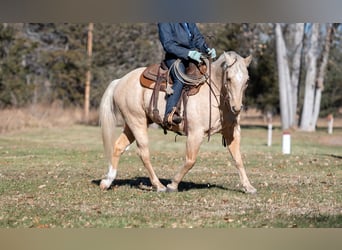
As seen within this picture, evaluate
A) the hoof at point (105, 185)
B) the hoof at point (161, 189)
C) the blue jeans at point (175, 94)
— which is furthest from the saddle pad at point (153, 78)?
the hoof at point (105, 185)

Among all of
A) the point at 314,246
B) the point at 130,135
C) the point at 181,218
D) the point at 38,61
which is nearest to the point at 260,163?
the point at 130,135

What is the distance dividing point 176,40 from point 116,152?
6.64 feet

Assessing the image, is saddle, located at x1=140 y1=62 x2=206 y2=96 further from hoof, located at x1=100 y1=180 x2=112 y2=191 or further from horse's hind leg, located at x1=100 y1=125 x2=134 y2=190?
hoof, located at x1=100 y1=180 x2=112 y2=191

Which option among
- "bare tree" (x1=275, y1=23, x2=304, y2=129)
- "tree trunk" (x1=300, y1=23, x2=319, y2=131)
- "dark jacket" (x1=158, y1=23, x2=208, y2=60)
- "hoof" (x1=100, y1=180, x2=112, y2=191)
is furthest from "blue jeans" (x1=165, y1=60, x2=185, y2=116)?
"tree trunk" (x1=300, y1=23, x2=319, y2=131)

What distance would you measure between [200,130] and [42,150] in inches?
369

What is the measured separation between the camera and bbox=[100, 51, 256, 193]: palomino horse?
7.73m

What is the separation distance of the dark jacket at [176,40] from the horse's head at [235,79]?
2.66ft

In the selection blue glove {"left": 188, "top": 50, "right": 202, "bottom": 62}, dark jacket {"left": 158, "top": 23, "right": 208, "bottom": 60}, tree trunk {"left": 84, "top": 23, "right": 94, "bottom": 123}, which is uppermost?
dark jacket {"left": 158, "top": 23, "right": 208, "bottom": 60}

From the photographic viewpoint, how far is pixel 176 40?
8.40 meters

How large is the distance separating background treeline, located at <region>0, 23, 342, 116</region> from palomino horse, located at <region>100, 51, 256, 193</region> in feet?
81.9

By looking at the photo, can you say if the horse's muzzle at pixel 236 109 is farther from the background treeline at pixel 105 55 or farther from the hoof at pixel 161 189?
the background treeline at pixel 105 55

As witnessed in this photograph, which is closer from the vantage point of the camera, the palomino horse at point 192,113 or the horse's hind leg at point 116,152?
the palomino horse at point 192,113

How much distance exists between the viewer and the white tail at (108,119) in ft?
30.6

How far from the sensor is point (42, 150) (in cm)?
1675
